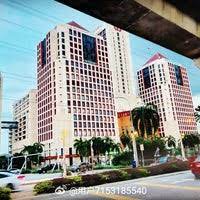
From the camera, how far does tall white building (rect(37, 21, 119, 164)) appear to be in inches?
4092

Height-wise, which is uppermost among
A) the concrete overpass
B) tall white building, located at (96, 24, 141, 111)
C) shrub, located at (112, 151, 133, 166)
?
tall white building, located at (96, 24, 141, 111)

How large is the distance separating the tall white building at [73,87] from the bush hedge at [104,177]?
74.5 meters

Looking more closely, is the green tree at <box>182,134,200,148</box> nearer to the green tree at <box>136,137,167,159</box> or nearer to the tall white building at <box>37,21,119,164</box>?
the tall white building at <box>37,21,119,164</box>

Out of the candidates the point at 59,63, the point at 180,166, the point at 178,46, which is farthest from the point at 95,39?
the point at 178,46

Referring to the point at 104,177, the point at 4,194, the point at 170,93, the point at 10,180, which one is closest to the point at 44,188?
the point at 4,194

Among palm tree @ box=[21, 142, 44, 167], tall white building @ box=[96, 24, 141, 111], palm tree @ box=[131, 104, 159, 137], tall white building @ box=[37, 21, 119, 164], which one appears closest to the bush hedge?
palm tree @ box=[131, 104, 159, 137]

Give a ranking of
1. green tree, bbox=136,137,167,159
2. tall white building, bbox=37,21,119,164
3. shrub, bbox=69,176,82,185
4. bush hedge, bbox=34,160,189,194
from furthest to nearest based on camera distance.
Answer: tall white building, bbox=37,21,119,164 → green tree, bbox=136,137,167,159 → shrub, bbox=69,176,82,185 → bush hedge, bbox=34,160,189,194

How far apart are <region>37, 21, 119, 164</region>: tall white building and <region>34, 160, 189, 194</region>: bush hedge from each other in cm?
7446

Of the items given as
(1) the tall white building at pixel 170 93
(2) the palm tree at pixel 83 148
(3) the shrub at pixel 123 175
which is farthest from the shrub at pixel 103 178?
(1) the tall white building at pixel 170 93

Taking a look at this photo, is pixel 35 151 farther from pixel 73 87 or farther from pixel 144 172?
pixel 144 172

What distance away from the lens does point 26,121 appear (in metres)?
132

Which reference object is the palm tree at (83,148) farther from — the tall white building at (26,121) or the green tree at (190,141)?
the green tree at (190,141)

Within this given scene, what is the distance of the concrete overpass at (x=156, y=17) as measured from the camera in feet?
20.1

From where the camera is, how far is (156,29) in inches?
288
